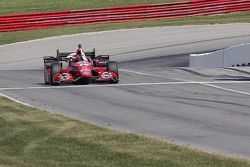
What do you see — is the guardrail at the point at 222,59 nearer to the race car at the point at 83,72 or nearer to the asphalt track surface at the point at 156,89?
the asphalt track surface at the point at 156,89

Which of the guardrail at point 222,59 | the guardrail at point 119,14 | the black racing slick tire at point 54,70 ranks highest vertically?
the guardrail at point 119,14

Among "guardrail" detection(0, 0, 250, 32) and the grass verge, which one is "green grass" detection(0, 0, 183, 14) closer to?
"guardrail" detection(0, 0, 250, 32)

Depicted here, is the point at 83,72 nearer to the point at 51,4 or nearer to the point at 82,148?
the point at 82,148

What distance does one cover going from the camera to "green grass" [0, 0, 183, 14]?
176 ft

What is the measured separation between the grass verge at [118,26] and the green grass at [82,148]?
27.3 meters

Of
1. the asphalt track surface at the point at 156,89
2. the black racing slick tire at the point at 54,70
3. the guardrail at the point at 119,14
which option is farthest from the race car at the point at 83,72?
the guardrail at the point at 119,14

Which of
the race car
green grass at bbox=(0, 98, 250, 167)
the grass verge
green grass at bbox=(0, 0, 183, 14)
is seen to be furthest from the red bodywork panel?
green grass at bbox=(0, 0, 183, 14)

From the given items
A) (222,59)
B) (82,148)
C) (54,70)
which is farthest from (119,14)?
(82,148)

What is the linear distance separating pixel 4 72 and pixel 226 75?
8.92m

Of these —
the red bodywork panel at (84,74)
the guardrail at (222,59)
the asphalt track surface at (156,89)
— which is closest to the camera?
the asphalt track surface at (156,89)

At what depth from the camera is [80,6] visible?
5444 centimetres

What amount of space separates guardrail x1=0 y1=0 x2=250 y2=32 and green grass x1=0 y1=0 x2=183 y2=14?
19.7 feet

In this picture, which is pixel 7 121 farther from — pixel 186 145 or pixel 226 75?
pixel 226 75

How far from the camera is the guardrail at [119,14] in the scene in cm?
4597
